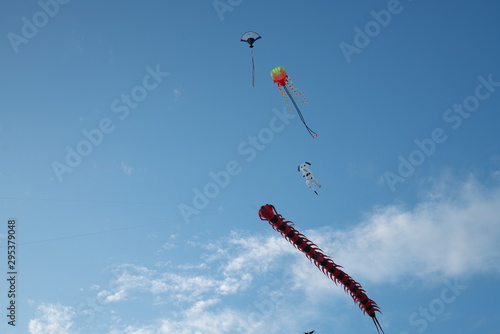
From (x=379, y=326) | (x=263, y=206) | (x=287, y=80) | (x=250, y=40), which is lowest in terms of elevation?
(x=379, y=326)

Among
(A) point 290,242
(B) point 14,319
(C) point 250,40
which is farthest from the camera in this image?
(C) point 250,40

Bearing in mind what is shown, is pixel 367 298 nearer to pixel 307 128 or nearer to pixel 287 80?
pixel 307 128

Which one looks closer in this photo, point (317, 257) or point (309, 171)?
point (317, 257)

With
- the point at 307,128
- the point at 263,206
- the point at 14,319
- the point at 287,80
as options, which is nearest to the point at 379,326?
the point at 263,206

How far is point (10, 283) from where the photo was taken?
34000 mm

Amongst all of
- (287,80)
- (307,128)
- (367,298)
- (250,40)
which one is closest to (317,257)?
(367,298)

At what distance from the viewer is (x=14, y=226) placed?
35.8 meters

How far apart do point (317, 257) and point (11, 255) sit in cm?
2476

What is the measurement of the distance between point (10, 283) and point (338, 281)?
26748 mm

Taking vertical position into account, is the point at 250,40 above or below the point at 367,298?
above

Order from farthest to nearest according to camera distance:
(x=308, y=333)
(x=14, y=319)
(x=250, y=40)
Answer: (x=250, y=40) → (x=308, y=333) → (x=14, y=319)

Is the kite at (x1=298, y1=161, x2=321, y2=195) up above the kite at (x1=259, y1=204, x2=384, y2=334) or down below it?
above

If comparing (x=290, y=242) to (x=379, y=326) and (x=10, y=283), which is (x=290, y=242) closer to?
(x=379, y=326)

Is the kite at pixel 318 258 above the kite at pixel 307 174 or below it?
below
